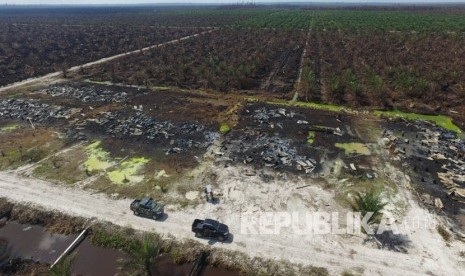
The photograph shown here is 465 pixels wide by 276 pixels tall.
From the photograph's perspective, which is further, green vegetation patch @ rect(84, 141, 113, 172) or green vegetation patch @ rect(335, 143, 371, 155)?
green vegetation patch @ rect(335, 143, 371, 155)

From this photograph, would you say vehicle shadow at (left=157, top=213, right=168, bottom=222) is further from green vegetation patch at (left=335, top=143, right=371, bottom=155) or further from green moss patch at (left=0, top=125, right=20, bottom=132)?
green moss patch at (left=0, top=125, right=20, bottom=132)

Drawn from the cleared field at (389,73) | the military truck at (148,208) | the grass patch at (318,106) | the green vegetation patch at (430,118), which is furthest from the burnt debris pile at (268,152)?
the green vegetation patch at (430,118)

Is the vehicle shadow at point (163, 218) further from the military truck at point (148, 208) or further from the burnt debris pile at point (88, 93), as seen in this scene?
the burnt debris pile at point (88, 93)

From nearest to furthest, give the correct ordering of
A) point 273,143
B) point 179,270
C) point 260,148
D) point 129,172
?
point 179,270 < point 129,172 < point 260,148 < point 273,143

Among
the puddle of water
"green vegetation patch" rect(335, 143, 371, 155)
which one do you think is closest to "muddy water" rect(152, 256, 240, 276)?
the puddle of water

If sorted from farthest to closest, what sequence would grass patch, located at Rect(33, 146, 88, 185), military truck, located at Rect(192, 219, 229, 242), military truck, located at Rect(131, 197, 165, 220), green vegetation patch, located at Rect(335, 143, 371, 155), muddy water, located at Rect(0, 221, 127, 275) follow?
green vegetation patch, located at Rect(335, 143, 371, 155)
grass patch, located at Rect(33, 146, 88, 185)
military truck, located at Rect(131, 197, 165, 220)
military truck, located at Rect(192, 219, 229, 242)
muddy water, located at Rect(0, 221, 127, 275)

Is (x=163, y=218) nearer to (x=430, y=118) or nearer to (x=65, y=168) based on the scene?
(x=65, y=168)

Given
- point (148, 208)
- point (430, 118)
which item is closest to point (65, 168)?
point (148, 208)
